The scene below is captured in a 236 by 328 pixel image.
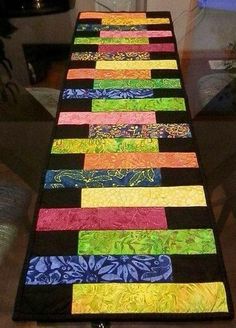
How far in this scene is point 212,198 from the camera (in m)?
0.93

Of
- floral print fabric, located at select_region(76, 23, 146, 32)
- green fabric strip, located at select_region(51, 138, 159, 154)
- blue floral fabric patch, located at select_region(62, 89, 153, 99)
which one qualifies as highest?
floral print fabric, located at select_region(76, 23, 146, 32)

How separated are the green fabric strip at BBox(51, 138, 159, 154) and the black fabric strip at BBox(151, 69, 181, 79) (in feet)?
1.28

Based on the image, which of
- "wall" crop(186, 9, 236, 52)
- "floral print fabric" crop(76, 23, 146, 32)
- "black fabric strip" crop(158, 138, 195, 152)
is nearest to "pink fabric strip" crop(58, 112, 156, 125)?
"black fabric strip" crop(158, 138, 195, 152)

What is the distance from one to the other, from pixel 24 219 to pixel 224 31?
199 centimetres

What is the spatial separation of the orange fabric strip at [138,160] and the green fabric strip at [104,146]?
0.9 inches

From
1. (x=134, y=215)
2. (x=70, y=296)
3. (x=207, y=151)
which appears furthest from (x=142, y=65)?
(x=70, y=296)

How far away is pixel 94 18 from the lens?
1701 millimetres

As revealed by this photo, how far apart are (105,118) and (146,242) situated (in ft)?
1.61

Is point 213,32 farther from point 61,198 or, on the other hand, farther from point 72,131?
point 61,198

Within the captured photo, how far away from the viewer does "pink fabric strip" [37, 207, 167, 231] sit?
2.67 ft

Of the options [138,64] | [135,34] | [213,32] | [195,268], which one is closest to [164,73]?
[138,64]

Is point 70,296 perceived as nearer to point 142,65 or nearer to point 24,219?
point 24,219

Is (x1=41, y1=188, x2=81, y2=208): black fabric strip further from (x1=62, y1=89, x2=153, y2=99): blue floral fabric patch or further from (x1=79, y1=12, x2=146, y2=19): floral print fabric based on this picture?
(x1=79, y1=12, x2=146, y2=19): floral print fabric

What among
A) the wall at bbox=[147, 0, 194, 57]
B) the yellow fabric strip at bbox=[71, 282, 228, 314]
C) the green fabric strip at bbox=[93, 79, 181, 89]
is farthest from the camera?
the wall at bbox=[147, 0, 194, 57]
